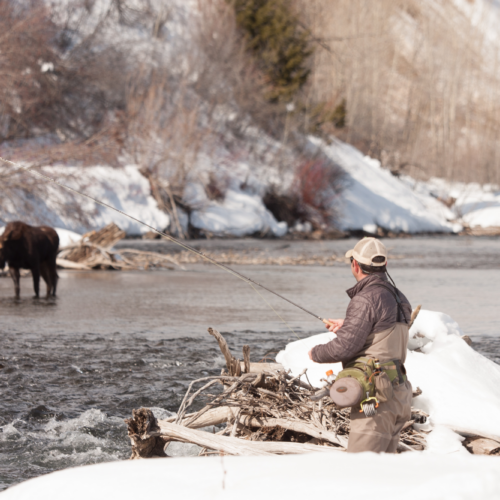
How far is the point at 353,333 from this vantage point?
3729 millimetres

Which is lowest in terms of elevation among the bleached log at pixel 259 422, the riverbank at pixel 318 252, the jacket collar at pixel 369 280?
the riverbank at pixel 318 252

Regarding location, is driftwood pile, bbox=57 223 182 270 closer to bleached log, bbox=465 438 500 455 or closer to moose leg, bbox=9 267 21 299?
moose leg, bbox=9 267 21 299

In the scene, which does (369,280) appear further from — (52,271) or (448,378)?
(52,271)

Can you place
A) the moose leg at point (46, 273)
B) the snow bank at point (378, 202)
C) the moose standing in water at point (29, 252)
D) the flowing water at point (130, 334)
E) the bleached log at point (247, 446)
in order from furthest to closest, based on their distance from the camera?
the snow bank at point (378, 202) → the moose leg at point (46, 273) → the moose standing in water at point (29, 252) → the flowing water at point (130, 334) → the bleached log at point (247, 446)

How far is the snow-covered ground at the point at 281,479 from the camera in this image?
7.13 feet

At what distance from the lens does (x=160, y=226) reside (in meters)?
27.9

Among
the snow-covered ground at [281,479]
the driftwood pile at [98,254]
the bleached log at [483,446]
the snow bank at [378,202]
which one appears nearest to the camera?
the snow-covered ground at [281,479]

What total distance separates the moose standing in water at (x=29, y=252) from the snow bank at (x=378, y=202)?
2344cm

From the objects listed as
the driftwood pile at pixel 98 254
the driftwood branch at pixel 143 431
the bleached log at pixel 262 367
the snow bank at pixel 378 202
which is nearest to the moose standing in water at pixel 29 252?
the driftwood pile at pixel 98 254

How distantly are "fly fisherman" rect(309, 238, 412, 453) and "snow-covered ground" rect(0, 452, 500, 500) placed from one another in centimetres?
116

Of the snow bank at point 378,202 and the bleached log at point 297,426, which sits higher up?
the snow bank at point 378,202

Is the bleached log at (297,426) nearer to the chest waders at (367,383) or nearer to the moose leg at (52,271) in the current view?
the chest waders at (367,383)

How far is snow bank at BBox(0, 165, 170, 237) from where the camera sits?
2270 cm

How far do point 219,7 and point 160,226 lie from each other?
19572 mm
